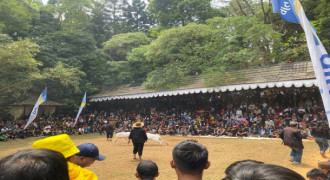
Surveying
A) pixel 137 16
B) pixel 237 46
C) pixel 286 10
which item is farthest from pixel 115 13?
pixel 286 10

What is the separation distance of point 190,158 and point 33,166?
4.38 feet

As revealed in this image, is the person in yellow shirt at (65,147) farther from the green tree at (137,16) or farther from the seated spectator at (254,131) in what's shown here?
the green tree at (137,16)

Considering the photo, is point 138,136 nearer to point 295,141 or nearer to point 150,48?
point 295,141

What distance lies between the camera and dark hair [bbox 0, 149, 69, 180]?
1.03 metres

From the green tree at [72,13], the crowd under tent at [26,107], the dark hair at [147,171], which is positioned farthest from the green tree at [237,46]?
the green tree at [72,13]

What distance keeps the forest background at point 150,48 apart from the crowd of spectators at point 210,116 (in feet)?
8.44

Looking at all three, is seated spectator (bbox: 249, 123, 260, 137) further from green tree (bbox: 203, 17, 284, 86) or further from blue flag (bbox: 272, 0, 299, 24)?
blue flag (bbox: 272, 0, 299, 24)

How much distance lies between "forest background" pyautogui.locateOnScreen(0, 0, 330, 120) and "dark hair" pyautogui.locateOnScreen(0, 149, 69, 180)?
15339mm

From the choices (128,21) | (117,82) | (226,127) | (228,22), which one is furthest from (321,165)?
(128,21)

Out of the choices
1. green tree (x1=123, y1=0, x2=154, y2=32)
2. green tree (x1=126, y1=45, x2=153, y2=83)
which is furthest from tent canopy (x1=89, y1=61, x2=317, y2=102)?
green tree (x1=123, y1=0, x2=154, y2=32)

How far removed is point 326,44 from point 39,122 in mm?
24345

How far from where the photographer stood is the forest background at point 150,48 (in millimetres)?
17062

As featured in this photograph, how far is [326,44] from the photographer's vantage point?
16.5 metres

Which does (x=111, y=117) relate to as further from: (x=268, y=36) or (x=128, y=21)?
(x=128, y=21)
